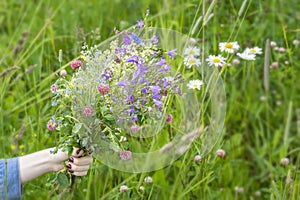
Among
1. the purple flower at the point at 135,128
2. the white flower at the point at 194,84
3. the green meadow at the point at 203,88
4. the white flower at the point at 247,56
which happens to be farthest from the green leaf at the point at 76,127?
the white flower at the point at 247,56

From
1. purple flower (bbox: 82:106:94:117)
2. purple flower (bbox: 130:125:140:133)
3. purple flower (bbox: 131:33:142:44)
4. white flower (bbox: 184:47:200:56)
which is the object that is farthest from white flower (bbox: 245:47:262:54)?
purple flower (bbox: 82:106:94:117)

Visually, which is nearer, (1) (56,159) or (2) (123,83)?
(2) (123,83)

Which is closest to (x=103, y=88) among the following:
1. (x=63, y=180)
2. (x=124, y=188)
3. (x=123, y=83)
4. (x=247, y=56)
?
(x=123, y=83)

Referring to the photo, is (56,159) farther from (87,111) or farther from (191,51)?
(191,51)

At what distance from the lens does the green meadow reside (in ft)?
5.86

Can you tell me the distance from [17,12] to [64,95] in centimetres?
164

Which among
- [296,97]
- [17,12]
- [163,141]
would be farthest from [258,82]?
[17,12]

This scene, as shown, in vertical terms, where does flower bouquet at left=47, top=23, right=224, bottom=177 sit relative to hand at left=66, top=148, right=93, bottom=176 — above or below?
above

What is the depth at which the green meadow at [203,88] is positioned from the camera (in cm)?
179

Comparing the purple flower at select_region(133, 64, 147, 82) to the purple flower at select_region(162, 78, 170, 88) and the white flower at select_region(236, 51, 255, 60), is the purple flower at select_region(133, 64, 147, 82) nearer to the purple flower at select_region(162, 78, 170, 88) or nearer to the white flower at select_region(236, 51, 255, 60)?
the purple flower at select_region(162, 78, 170, 88)

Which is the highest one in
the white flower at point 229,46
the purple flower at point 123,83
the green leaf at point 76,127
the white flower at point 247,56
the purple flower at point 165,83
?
the purple flower at point 123,83

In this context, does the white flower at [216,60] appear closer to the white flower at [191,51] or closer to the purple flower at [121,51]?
the white flower at [191,51]

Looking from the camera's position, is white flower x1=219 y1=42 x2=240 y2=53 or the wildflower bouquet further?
white flower x1=219 y1=42 x2=240 y2=53

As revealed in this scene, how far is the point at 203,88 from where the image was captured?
5.82 ft
